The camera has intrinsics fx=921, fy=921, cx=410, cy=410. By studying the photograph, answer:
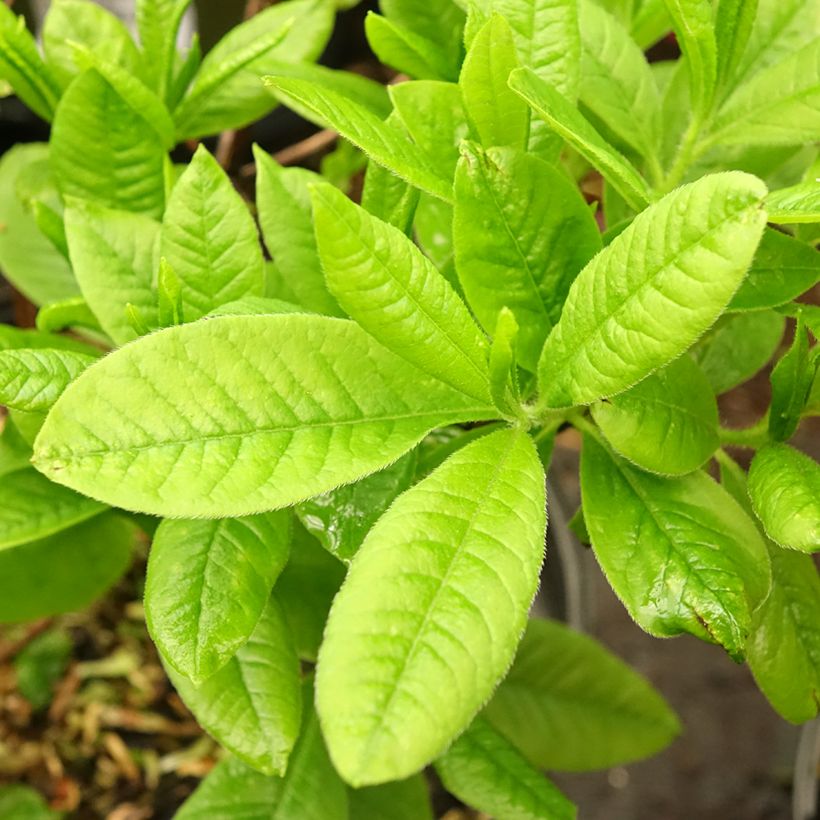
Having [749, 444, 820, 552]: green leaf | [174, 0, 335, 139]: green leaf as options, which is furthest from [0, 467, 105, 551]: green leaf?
[749, 444, 820, 552]: green leaf

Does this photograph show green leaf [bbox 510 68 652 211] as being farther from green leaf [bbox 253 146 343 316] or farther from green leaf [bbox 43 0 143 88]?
green leaf [bbox 43 0 143 88]

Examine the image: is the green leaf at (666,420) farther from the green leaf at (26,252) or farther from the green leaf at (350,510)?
the green leaf at (26,252)

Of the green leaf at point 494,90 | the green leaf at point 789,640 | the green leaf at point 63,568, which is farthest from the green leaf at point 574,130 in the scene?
the green leaf at point 63,568

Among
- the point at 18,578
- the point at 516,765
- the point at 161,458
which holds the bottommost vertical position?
the point at 516,765

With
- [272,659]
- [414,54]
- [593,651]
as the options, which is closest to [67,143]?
[414,54]

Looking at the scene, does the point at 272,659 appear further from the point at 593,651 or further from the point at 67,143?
the point at 593,651

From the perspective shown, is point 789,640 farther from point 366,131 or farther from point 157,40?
point 157,40

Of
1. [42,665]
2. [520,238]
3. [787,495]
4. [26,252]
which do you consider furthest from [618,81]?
[42,665]
